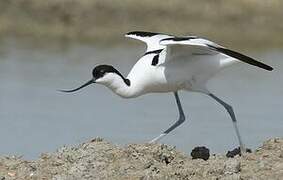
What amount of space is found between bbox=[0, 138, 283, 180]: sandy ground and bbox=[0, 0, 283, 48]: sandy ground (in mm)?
19617

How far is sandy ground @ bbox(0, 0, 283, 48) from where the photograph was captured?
29.4m

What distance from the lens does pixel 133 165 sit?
28.8 feet

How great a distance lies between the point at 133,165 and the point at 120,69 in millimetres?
12667

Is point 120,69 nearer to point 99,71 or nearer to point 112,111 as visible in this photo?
point 112,111

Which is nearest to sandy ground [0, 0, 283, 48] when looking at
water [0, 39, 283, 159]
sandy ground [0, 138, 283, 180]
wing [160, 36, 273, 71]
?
water [0, 39, 283, 159]

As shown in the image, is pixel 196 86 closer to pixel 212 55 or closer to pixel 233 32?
pixel 212 55

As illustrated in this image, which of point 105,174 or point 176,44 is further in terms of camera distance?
point 176,44

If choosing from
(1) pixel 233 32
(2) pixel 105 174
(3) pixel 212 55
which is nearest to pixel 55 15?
(1) pixel 233 32

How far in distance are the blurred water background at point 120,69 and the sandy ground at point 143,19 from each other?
27 millimetres

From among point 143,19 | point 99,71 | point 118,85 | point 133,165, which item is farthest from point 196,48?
point 143,19

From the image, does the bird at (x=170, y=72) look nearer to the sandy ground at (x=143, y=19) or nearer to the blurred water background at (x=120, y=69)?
the blurred water background at (x=120, y=69)

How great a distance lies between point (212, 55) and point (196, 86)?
0.32 meters

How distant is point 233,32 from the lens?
30172mm

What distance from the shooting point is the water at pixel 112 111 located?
1332 centimetres
